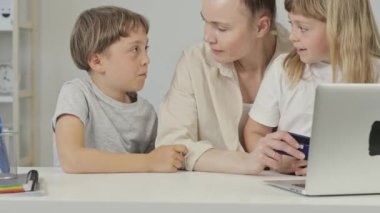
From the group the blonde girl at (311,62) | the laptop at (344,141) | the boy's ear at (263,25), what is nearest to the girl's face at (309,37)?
the blonde girl at (311,62)

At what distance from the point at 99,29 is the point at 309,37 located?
51cm

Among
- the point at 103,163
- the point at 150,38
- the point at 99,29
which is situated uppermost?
the point at 99,29

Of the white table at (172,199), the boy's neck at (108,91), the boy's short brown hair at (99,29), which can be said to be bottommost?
the white table at (172,199)

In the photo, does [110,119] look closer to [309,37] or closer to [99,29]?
[99,29]

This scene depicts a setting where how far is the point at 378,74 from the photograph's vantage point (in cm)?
147

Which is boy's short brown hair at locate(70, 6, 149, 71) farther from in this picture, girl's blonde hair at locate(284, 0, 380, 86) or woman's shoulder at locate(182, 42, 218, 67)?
girl's blonde hair at locate(284, 0, 380, 86)

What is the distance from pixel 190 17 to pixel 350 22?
1504 millimetres

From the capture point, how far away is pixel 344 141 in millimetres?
899

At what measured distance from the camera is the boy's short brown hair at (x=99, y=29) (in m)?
1.60

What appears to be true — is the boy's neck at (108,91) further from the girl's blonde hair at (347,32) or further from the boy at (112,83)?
the girl's blonde hair at (347,32)

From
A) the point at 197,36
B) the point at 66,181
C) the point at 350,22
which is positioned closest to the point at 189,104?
the point at 350,22

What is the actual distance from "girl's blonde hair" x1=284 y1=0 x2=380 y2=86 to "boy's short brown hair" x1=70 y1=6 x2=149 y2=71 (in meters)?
0.40

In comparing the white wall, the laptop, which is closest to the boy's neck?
the laptop

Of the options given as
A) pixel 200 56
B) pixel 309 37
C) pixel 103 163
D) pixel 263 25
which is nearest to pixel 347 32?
pixel 309 37
